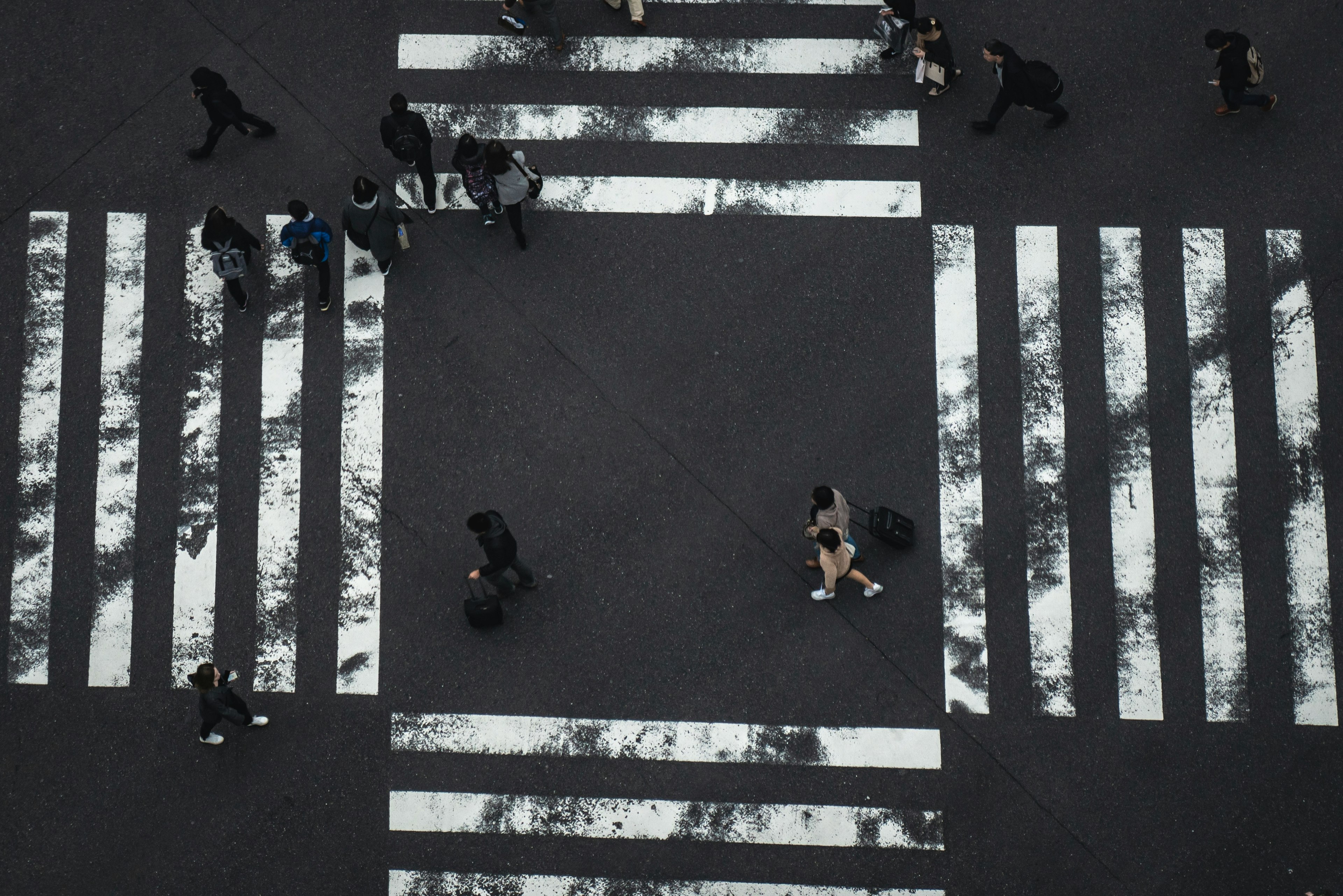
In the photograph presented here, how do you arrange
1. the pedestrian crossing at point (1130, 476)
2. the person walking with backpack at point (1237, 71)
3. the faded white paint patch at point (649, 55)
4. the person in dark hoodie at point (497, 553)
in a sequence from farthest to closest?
the faded white paint patch at point (649, 55), the person walking with backpack at point (1237, 71), the pedestrian crossing at point (1130, 476), the person in dark hoodie at point (497, 553)

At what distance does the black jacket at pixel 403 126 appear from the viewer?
12.0 m

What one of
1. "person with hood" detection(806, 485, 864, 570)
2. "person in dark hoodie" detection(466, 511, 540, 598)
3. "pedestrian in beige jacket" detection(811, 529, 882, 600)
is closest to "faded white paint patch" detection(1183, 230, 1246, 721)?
"pedestrian in beige jacket" detection(811, 529, 882, 600)

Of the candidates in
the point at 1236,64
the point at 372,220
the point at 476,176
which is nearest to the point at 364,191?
the point at 372,220

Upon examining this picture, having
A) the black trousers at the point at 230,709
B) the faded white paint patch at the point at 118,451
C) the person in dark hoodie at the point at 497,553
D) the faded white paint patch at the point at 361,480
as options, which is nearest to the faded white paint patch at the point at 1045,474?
the person in dark hoodie at the point at 497,553

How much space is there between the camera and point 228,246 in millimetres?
→ 11844

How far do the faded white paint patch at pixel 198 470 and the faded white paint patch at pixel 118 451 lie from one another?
0.54 meters

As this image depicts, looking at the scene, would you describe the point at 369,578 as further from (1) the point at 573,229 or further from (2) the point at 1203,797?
(2) the point at 1203,797

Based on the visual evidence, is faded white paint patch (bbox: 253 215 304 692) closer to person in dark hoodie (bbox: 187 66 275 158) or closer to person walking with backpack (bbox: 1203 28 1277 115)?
person in dark hoodie (bbox: 187 66 275 158)

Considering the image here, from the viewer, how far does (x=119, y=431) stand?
40.7 ft

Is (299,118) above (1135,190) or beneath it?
above

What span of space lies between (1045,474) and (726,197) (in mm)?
4864

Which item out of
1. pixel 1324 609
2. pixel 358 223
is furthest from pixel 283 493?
pixel 1324 609

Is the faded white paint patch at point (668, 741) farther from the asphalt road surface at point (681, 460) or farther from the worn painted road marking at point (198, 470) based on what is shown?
the worn painted road marking at point (198, 470)

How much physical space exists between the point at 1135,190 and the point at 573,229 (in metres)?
6.62
